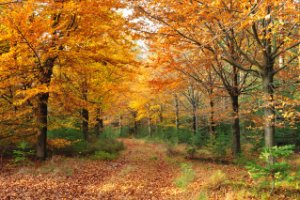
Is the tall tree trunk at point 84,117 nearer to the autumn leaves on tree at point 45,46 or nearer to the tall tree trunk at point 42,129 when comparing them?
the autumn leaves on tree at point 45,46

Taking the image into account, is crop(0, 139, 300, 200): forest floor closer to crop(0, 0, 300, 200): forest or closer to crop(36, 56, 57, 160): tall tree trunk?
crop(0, 0, 300, 200): forest

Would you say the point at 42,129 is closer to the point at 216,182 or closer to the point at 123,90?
the point at 123,90

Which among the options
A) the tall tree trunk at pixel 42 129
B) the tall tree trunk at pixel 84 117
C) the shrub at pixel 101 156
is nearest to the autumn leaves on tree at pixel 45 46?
the tall tree trunk at pixel 42 129

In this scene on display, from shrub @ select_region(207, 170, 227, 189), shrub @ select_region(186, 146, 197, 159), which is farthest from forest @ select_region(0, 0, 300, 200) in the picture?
shrub @ select_region(186, 146, 197, 159)

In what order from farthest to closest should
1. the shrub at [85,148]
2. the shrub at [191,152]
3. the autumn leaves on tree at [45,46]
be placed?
the shrub at [191,152]
the shrub at [85,148]
the autumn leaves on tree at [45,46]

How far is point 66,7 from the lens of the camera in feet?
26.8

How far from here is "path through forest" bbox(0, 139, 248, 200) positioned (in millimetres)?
7117

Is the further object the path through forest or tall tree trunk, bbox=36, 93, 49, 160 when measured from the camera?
tall tree trunk, bbox=36, 93, 49, 160

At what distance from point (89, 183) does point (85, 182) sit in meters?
0.18

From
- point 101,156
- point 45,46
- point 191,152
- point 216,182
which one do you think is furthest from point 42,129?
point 191,152

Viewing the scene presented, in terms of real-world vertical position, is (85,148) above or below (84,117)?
below

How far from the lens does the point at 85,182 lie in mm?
8617

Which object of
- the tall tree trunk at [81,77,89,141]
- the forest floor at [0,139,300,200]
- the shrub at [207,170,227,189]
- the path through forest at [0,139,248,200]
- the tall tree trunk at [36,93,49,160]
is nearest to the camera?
the forest floor at [0,139,300,200]

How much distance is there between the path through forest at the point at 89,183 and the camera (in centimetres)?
712
